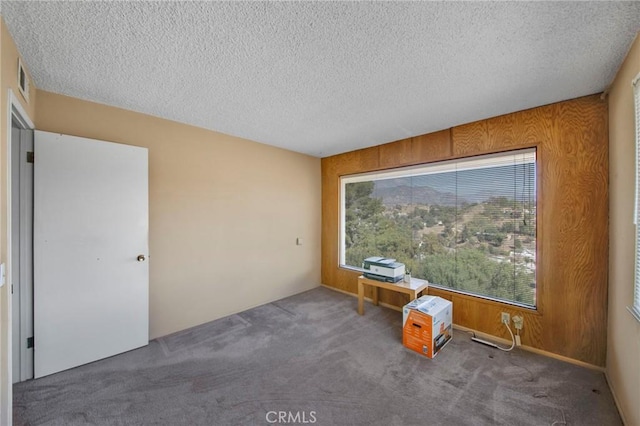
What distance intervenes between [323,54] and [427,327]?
249 cm

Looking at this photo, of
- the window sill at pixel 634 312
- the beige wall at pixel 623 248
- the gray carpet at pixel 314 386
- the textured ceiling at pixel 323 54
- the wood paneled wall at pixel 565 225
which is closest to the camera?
the textured ceiling at pixel 323 54

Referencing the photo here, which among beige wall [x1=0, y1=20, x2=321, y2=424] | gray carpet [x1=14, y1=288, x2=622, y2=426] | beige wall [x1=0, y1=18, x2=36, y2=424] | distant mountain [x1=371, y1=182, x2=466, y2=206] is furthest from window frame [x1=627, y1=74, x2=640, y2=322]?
beige wall [x1=0, y1=18, x2=36, y2=424]

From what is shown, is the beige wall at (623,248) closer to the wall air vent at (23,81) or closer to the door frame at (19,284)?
the door frame at (19,284)

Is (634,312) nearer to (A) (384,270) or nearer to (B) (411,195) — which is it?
(A) (384,270)

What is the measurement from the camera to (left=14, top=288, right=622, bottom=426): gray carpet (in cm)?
165

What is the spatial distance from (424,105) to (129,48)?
7.82 ft

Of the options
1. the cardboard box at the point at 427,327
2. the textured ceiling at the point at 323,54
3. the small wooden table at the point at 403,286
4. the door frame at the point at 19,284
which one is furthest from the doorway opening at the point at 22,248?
the cardboard box at the point at 427,327

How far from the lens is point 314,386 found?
1.94 meters

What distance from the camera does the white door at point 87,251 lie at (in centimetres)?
203

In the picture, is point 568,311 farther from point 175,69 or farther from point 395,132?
point 175,69

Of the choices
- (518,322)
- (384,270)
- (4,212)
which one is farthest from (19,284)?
(518,322)

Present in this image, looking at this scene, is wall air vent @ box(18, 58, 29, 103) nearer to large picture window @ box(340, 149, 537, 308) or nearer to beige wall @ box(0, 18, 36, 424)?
beige wall @ box(0, 18, 36, 424)

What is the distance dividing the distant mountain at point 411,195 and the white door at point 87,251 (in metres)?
3.06

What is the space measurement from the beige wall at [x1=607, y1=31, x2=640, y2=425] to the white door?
12.7 feet
